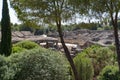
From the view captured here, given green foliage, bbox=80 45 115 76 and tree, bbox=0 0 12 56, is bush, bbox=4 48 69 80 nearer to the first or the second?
tree, bbox=0 0 12 56

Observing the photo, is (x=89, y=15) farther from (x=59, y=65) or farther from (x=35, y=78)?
(x=35, y=78)

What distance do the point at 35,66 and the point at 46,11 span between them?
3.21 meters

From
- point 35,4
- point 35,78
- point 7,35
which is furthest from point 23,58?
point 7,35

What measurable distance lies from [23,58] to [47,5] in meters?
2.98

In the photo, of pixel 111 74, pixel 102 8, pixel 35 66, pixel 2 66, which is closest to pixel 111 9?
pixel 102 8

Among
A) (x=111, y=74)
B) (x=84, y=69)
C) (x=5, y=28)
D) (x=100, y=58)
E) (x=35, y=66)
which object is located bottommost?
(x=100, y=58)

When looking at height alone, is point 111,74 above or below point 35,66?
below

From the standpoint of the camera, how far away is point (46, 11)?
14234 mm

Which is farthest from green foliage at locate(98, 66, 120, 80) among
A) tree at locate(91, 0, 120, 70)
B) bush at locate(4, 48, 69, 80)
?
bush at locate(4, 48, 69, 80)

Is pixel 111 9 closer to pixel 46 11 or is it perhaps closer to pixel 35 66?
pixel 46 11

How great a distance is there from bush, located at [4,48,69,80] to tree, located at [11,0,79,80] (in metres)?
2.22

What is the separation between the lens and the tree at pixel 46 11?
14.0 meters

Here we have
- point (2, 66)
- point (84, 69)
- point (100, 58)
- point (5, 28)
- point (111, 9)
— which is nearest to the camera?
point (2, 66)

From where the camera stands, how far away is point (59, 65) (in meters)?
12.5
